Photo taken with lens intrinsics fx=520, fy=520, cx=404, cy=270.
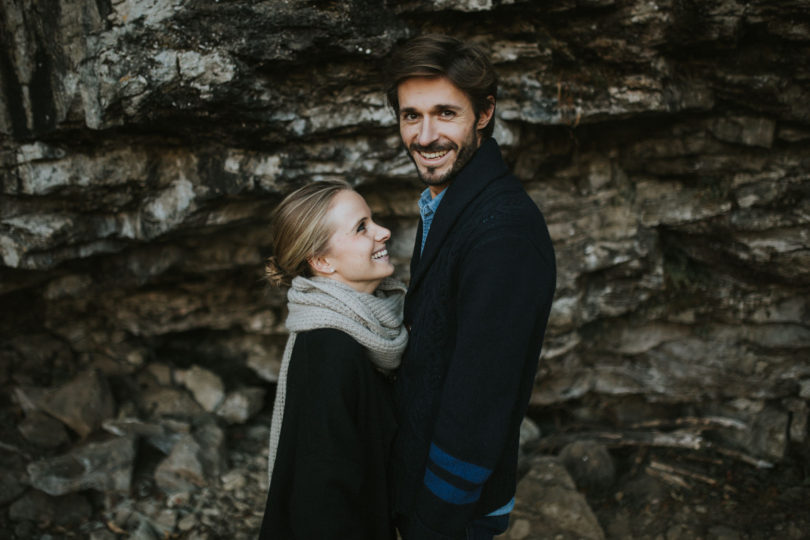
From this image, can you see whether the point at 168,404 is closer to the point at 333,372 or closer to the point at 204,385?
the point at 204,385

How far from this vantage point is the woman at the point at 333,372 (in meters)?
2.00

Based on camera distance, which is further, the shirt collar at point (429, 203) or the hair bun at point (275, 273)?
the hair bun at point (275, 273)

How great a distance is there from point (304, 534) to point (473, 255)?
4.09 ft

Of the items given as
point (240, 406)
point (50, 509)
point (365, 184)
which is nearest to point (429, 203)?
point (365, 184)

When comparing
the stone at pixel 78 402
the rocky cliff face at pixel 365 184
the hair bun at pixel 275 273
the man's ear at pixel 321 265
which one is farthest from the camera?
the stone at pixel 78 402

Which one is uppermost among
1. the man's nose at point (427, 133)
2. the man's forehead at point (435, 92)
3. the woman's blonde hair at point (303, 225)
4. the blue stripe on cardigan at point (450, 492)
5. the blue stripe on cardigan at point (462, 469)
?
the man's forehead at point (435, 92)

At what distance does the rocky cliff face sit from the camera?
3338mm

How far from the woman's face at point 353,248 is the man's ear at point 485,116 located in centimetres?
61

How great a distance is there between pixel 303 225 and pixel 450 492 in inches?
49.6

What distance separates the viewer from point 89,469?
162 inches

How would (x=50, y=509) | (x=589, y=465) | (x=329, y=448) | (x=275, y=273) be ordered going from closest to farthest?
(x=329, y=448), (x=275, y=273), (x=50, y=509), (x=589, y=465)

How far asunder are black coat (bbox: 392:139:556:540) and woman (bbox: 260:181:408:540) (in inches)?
5.4

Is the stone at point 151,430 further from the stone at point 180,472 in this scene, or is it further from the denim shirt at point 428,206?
the denim shirt at point 428,206

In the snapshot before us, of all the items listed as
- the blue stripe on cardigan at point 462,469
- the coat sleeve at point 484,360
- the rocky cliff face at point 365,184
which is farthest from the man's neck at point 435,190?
the rocky cliff face at point 365,184
